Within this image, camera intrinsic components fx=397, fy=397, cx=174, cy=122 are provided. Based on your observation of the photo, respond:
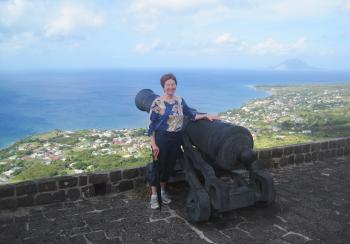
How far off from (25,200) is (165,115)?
204cm

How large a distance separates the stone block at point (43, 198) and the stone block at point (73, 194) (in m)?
0.22

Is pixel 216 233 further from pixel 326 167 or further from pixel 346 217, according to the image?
pixel 326 167

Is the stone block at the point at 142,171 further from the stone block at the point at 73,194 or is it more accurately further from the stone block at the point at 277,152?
the stone block at the point at 277,152

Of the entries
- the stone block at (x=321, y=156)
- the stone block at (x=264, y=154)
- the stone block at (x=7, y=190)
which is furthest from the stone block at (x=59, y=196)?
the stone block at (x=321, y=156)

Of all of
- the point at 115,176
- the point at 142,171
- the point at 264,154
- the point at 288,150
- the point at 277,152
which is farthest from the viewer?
the point at 288,150

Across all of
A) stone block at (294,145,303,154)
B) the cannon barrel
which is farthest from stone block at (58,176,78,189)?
stone block at (294,145,303,154)

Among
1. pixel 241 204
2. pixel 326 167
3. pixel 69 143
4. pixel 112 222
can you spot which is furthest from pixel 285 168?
pixel 69 143

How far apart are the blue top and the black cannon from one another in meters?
0.31

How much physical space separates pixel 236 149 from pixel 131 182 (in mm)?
1924

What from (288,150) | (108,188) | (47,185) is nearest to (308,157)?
(288,150)

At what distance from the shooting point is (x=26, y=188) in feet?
16.1

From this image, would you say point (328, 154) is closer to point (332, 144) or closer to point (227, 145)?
point (332, 144)

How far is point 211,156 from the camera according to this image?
4.54 metres

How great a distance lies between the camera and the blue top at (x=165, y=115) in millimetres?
4617
